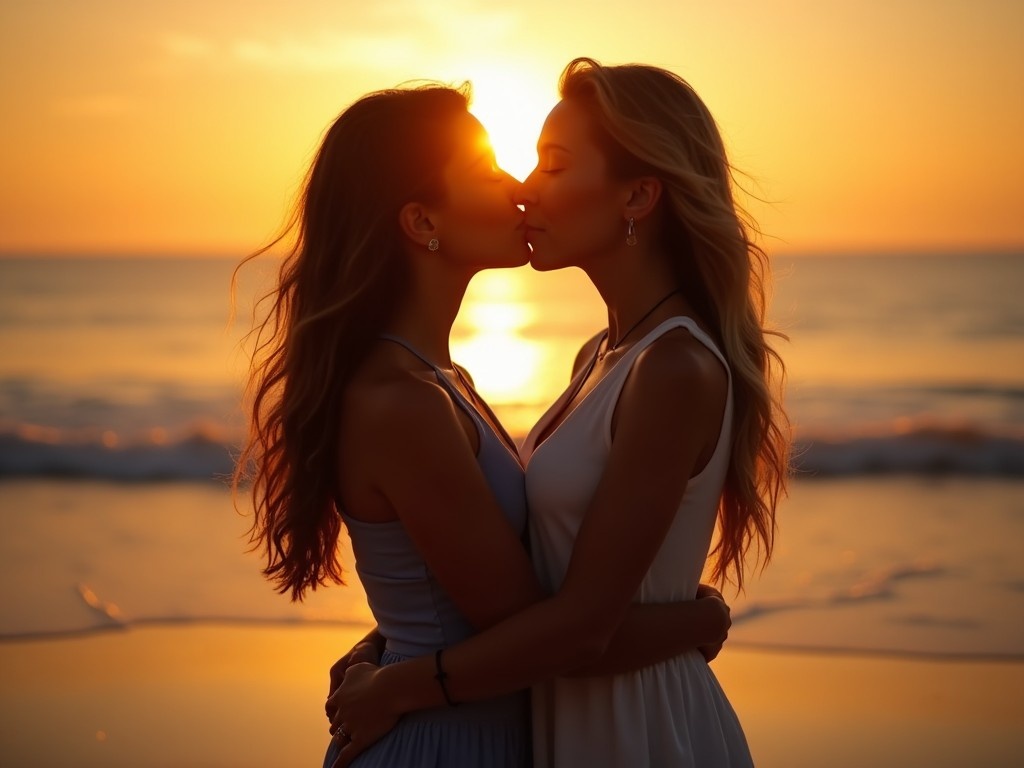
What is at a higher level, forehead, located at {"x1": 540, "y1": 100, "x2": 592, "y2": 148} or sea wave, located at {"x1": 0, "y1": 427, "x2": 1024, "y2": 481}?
forehead, located at {"x1": 540, "y1": 100, "x2": 592, "y2": 148}

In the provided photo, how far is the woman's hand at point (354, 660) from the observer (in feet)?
10.00

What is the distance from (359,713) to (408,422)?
75cm

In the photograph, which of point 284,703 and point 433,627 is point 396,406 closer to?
point 433,627

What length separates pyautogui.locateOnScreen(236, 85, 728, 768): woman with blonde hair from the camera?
9.01ft

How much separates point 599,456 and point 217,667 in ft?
13.5

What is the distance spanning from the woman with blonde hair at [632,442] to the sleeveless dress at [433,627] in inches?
2.1

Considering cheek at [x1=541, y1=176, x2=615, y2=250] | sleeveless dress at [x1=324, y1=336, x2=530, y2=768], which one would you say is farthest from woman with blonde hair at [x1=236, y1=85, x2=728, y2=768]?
cheek at [x1=541, y1=176, x2=615, y2=250]

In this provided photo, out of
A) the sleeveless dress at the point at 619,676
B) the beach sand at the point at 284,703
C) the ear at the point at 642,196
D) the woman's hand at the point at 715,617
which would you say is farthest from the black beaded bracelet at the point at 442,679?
the beach sand at the point at 284,703

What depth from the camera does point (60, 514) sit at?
10.6 metres

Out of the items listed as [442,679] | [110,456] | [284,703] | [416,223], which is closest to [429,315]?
[416,223]

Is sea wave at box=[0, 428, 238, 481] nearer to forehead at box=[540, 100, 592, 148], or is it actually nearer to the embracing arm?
forehead at box=[540, 100, 592, 148]

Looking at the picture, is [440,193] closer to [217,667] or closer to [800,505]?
[217,667]

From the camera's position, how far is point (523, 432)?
16625 mm

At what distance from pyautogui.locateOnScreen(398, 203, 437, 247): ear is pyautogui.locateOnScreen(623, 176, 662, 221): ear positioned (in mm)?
511
